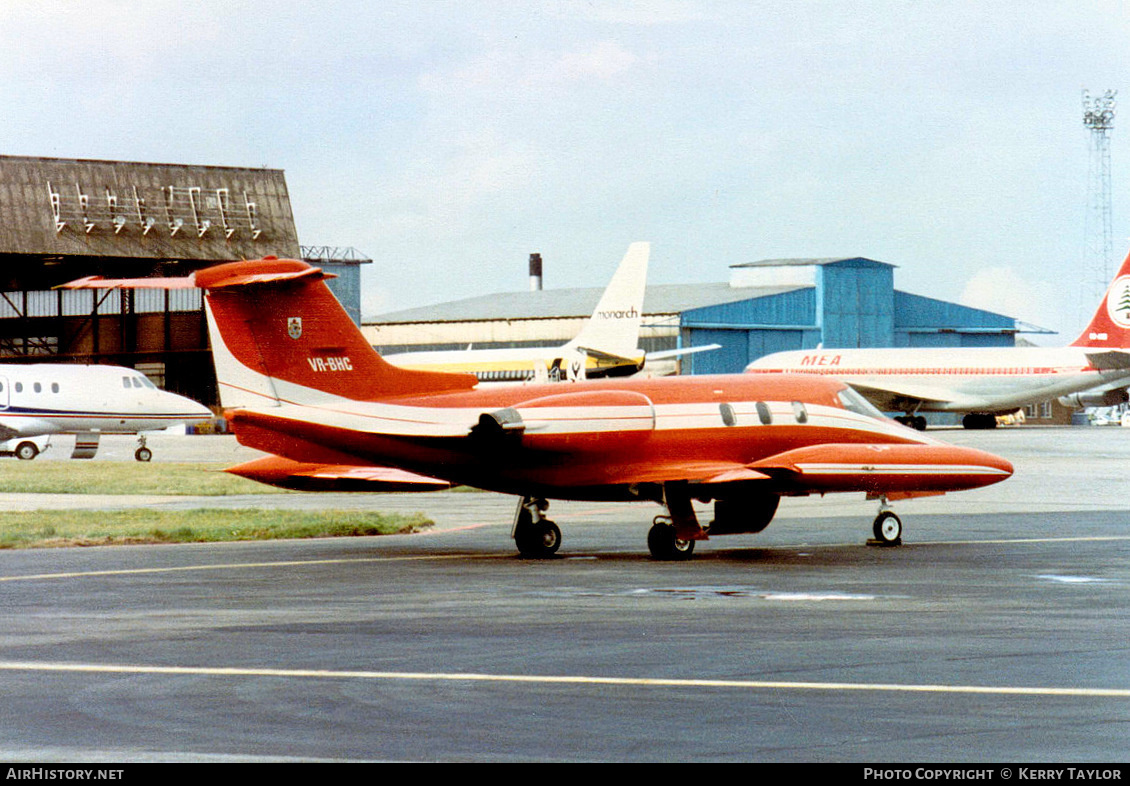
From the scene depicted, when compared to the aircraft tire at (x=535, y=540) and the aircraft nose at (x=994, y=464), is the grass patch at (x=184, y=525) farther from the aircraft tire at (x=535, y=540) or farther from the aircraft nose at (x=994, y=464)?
the aircraft nose at (x=994, y=464)

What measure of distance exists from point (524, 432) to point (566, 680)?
1086cm

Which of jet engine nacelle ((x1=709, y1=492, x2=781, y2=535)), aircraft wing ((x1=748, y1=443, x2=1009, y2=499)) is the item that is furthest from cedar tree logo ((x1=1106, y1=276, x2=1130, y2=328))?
jet engine nacelle ((x1=709, y1=492, x2=781, y2=535))

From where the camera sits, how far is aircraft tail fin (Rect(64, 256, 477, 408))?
22.9 metres

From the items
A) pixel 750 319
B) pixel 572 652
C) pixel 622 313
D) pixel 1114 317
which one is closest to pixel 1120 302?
pixel 1114 317

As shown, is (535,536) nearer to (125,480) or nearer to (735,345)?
(125,480)

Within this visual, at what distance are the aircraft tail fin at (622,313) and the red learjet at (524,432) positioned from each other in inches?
1716

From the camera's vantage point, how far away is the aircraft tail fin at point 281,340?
22.9 metres

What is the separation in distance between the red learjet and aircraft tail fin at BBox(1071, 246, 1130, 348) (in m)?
68.1

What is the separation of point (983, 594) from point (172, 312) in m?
78.1

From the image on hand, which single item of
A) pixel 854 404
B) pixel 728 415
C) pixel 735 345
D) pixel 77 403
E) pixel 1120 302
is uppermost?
pixel 1120 302

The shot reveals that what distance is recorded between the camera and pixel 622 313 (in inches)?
2702

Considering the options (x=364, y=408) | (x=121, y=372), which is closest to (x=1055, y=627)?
(x=364, y=408)

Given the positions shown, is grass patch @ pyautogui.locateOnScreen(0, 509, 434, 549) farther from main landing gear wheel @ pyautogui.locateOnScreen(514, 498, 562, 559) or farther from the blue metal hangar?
the blue metal hangar

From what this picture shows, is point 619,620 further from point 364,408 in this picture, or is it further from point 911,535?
point 911,535
